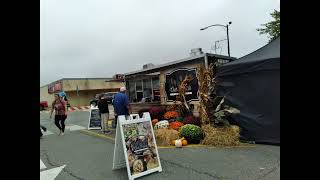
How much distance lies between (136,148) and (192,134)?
11.0 feet

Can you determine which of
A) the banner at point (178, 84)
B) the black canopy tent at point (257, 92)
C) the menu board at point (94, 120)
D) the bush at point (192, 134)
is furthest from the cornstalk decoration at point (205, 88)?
the menu board at point (94, 120)

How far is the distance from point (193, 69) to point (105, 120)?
4068 millimetres

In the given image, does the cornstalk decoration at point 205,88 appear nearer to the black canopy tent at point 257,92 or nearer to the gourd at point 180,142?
the black canopy tent at point 257,92

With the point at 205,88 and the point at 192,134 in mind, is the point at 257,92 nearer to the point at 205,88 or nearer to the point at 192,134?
the point at 205,88

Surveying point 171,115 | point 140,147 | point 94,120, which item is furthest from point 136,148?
point 94,120

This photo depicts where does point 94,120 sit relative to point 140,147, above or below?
below

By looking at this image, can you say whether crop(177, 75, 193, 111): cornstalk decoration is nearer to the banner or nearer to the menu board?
the banner

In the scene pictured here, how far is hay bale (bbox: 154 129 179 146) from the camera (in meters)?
9.23

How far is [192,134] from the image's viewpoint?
905cm

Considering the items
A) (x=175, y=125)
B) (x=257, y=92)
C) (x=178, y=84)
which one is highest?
(x=178, y=84)
